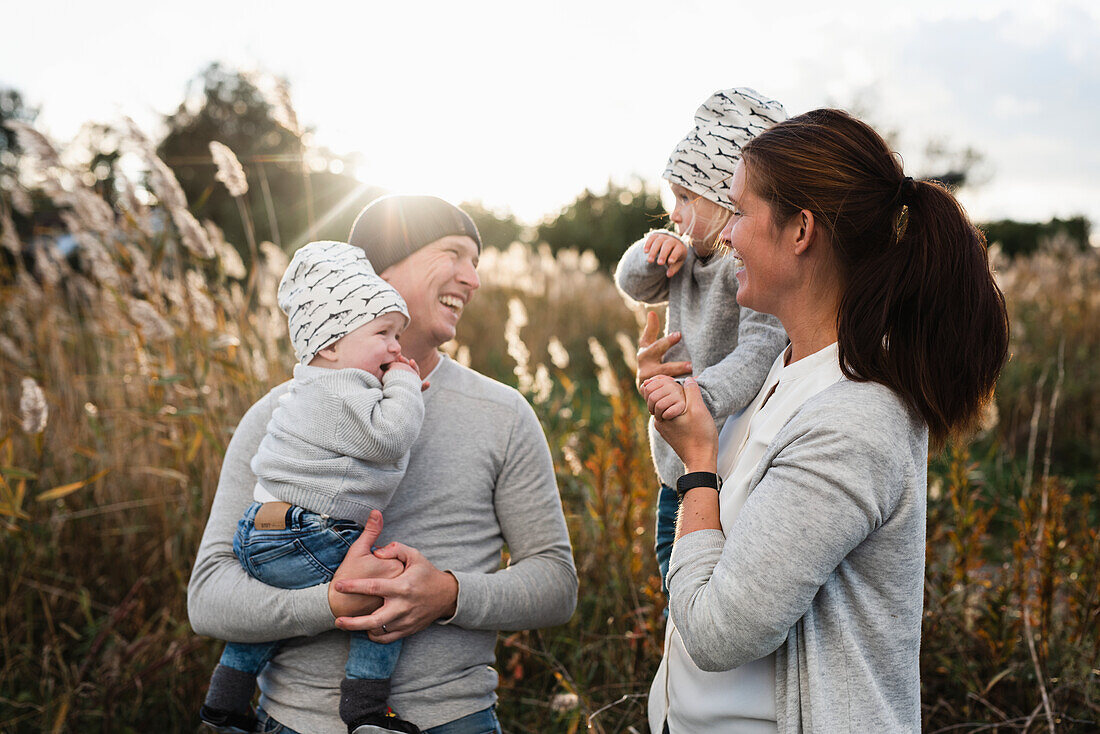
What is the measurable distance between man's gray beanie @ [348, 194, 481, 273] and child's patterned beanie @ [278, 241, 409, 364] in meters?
0.09

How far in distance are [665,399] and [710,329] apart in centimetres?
52

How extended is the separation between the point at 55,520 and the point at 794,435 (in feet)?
10.3

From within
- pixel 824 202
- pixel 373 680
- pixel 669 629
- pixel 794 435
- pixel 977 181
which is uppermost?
pixel 977 181

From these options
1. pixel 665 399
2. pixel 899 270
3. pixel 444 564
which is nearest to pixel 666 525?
pixel 444 564

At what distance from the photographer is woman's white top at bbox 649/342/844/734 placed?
134 centimetres

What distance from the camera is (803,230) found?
1360mm

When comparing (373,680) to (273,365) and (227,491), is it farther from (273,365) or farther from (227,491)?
(273,365)

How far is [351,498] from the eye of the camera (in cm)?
174

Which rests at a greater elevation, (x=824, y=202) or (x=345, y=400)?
(x=824, y=202)


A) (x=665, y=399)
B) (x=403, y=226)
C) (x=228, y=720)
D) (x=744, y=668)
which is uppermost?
(x=403, y=226)

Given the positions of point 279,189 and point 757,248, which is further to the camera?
point 279,189

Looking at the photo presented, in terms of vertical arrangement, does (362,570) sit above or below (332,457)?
below

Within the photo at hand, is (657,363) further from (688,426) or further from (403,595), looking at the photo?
(403,595)

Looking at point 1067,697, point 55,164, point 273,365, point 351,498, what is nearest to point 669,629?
point 351,498
